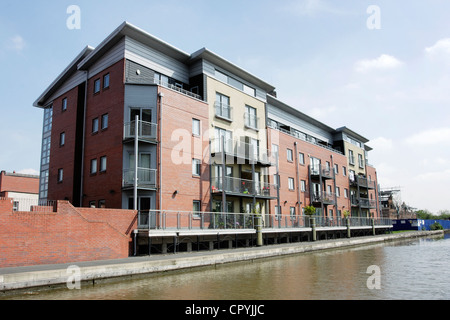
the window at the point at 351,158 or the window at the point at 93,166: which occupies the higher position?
the window at the point at 351,158

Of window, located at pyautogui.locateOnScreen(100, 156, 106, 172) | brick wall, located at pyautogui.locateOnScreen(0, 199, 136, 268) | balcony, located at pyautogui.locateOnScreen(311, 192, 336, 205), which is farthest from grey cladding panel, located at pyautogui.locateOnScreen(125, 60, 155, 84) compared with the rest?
balcony, located at pyautogui.locateOnScreen(311, 192, 336, 205)

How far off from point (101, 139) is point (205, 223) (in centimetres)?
787

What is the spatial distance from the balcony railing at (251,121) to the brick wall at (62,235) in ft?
43.3

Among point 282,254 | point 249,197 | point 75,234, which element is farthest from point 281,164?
point 75,234

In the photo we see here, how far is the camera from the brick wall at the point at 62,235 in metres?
12.8

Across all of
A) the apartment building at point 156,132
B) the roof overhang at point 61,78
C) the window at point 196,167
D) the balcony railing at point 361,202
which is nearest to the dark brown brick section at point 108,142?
the apartment building at point 156,132

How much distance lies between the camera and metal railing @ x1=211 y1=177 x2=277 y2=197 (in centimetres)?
2358

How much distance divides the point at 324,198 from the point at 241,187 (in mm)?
14045

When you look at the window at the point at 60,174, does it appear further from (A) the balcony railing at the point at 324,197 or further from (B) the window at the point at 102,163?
(A) the balcony railing at the point at 324,197

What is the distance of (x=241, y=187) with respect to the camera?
2506 centimetres

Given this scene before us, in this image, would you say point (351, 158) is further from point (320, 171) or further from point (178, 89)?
point (178, 89)

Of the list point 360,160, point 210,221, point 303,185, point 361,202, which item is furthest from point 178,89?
point 360,160
